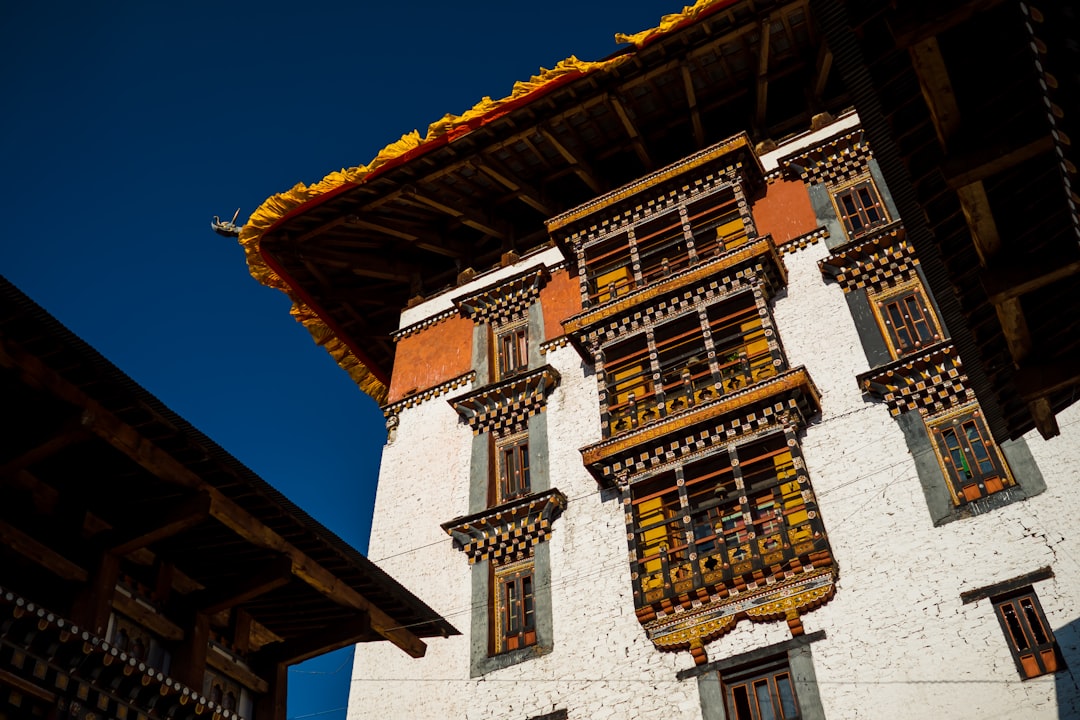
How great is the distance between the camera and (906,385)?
16.9 meters

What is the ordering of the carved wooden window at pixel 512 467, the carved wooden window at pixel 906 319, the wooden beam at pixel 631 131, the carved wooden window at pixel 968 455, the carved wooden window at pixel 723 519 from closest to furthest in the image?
the carved wooden window at pixel 968 455 → the carved wooden window at pixel 723 519 → the carved wooden window at pixel 906 319 → the carved wooden window at pixel 512 467 → the wooden beam at pixel 631 131

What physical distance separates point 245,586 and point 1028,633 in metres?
10.0

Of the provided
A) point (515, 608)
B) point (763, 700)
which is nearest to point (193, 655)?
point (515, 608)

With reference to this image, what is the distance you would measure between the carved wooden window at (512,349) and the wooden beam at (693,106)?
579cm

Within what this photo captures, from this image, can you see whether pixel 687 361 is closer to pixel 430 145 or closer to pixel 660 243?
pixel 660 243

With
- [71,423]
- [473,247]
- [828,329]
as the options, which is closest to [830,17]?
[71,423]

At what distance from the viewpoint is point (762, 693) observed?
14.9m

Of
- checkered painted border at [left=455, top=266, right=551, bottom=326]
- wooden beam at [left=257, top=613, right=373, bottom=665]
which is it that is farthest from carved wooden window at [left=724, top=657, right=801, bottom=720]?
checkered painted border at [left=455, top=266, right=551, bottom=326]

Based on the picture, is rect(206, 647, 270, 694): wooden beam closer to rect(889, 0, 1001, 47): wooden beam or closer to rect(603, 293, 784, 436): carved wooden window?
rect(603, 293, 784, 436): carved wooden window

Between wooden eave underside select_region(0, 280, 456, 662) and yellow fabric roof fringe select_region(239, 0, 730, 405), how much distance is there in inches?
486

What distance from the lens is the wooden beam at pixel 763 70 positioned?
71.7ft

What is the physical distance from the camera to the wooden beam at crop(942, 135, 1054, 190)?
26.5 feet

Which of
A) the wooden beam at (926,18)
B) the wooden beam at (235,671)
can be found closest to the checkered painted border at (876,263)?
the wooden beam at (926,18)

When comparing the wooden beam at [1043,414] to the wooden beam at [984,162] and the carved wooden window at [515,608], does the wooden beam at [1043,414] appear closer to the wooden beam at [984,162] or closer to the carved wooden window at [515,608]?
the wooden beam at [984,162]
